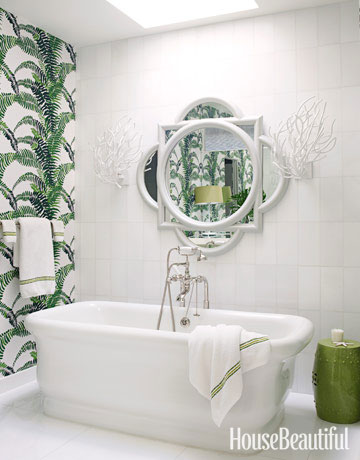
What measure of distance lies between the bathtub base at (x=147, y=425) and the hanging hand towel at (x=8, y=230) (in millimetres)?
1042

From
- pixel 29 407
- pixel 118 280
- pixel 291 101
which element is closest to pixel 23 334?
pixel 29 407

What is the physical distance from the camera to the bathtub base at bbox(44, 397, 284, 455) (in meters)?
2.44

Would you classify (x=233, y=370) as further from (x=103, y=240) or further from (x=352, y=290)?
(x=103, y=240)

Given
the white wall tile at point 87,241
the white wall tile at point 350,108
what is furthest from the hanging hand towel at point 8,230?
the white wall tile at point 350,108

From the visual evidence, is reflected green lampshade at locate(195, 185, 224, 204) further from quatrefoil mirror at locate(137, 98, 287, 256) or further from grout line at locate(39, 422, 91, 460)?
grout line at locate(39, 422, 91, 460)

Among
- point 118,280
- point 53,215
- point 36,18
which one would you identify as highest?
point 36,18

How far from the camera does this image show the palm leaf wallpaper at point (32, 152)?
3172mm

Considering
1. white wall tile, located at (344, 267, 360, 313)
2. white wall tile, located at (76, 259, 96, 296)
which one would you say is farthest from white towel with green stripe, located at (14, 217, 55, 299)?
white wall tile, located at (344, 267, 360, 313)

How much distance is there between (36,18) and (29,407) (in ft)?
8.71

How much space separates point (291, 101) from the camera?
3.14 metres

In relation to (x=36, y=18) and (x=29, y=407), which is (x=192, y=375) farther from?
(x=36, y=18)

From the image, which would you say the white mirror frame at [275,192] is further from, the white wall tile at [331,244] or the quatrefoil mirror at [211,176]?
the white wall tile at [331,244]

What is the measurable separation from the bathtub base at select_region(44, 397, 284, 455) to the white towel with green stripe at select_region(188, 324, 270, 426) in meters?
0.26

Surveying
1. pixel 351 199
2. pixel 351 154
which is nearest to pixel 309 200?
pixel 351 199
